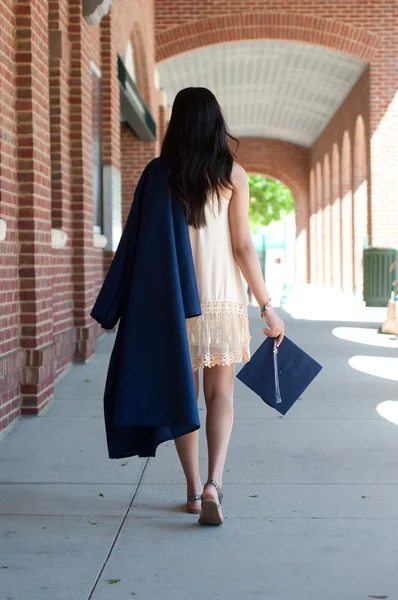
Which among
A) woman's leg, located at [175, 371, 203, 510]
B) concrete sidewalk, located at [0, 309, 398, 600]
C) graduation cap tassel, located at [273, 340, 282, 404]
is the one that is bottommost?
concrete sidewalk, located at [0, 309, 398, 600]

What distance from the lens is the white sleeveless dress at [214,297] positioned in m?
3.67

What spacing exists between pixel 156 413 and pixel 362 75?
16.8m

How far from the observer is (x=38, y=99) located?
6.18m

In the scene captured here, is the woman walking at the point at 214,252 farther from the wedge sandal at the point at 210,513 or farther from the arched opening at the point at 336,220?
the arched opening at the point at 336,220

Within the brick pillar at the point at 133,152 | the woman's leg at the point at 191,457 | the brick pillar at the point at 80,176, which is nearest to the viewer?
the woman's leg at the point at 191,457

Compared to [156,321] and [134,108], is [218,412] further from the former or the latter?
[134,108]

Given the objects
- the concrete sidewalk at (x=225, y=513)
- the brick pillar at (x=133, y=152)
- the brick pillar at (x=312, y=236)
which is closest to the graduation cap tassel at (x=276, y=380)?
the concrete sidewalk at (x=225, y=513)

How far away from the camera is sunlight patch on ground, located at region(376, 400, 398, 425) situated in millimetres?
5996

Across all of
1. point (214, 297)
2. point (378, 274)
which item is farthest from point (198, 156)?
point (378, 274)

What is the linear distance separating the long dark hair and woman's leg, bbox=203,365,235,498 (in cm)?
62

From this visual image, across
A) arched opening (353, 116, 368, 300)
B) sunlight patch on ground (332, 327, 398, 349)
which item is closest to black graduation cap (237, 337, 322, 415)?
sunlight patch on ground (332, 327, 398, 349)

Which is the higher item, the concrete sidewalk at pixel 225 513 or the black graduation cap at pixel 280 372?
the black graduation cap at pixel 280 372

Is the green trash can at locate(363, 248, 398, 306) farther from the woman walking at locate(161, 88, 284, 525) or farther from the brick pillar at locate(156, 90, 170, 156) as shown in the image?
the woman walking at locate(161, 88, 284, 525)

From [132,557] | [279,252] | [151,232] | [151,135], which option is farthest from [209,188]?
[279,252]
